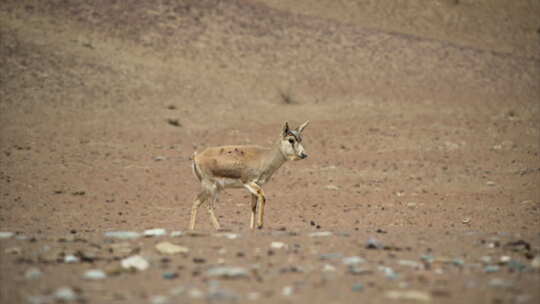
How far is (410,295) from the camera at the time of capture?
260 inches

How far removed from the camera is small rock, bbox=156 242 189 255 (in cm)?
878

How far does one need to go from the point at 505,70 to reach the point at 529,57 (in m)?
4.00

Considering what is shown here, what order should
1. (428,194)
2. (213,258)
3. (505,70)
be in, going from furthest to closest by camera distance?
(505,70)
(428,194)
(213,258)

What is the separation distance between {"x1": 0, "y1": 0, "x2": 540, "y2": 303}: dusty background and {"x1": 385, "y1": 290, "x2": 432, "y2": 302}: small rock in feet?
0.16

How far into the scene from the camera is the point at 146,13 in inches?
1388

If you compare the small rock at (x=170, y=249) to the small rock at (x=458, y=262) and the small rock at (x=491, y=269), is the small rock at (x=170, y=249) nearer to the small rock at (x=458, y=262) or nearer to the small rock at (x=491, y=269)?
the small rock at (x=458, y=262)

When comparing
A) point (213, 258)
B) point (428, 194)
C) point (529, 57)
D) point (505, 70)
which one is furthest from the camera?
point (529, 57)

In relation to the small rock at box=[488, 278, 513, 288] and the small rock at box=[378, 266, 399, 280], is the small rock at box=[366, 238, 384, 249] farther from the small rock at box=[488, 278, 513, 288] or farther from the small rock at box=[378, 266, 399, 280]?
the small rock at box=[488, 278, 513, 288]

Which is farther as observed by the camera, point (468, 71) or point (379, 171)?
point (468, 71)

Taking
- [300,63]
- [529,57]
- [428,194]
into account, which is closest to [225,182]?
[428,194]

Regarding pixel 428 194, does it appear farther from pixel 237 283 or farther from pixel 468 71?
pixel 468 71

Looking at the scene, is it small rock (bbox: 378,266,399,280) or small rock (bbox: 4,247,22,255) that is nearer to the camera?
small rock (bbox: 378,266,399,280)

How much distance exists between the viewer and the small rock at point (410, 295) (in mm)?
6535

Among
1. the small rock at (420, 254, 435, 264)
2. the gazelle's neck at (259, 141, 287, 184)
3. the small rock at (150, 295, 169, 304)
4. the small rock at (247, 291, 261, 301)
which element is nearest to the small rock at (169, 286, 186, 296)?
the small rock at (150, 295, 169, 304)
